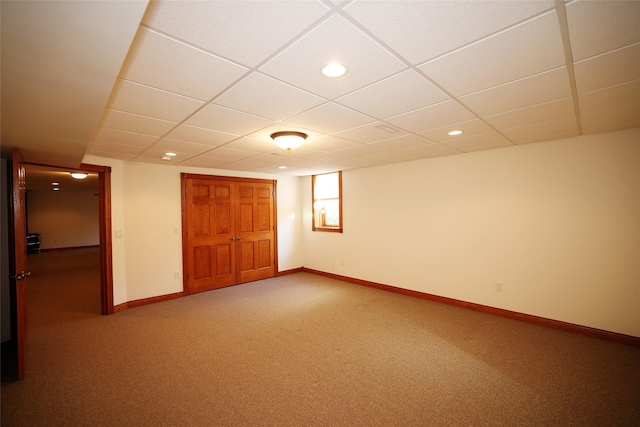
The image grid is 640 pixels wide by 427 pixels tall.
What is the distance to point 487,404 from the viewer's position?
7.14ft

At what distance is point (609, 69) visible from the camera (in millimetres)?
1732

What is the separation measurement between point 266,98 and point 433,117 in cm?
152

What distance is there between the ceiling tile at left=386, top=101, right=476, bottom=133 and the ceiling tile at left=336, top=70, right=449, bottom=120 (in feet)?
0.40

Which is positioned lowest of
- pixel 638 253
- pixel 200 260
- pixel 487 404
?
pixel 487 404

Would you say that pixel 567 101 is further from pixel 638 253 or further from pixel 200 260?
pixel 200 260

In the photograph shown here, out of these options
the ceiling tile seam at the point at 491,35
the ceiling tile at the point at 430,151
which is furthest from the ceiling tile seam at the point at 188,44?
→ the ceiling tile at the point at 430,151

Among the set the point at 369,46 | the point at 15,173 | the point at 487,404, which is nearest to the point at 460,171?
the point at 487,404

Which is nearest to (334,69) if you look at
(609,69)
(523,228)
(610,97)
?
(609,69)

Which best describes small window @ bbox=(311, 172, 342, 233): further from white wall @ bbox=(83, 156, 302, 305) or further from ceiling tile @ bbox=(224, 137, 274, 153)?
ceiling tile @ bbox=(224, 137, 274, 153)

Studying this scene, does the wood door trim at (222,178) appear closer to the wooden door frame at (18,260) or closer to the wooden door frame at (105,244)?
the wooden door frame at (105,244)

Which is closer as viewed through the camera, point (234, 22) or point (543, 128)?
point (234, 22)

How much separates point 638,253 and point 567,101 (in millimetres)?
2129

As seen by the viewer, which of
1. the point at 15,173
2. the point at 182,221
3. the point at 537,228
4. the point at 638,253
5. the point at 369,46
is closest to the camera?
the point at 369,46

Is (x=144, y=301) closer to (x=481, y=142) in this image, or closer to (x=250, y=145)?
(x=250, y=145)
